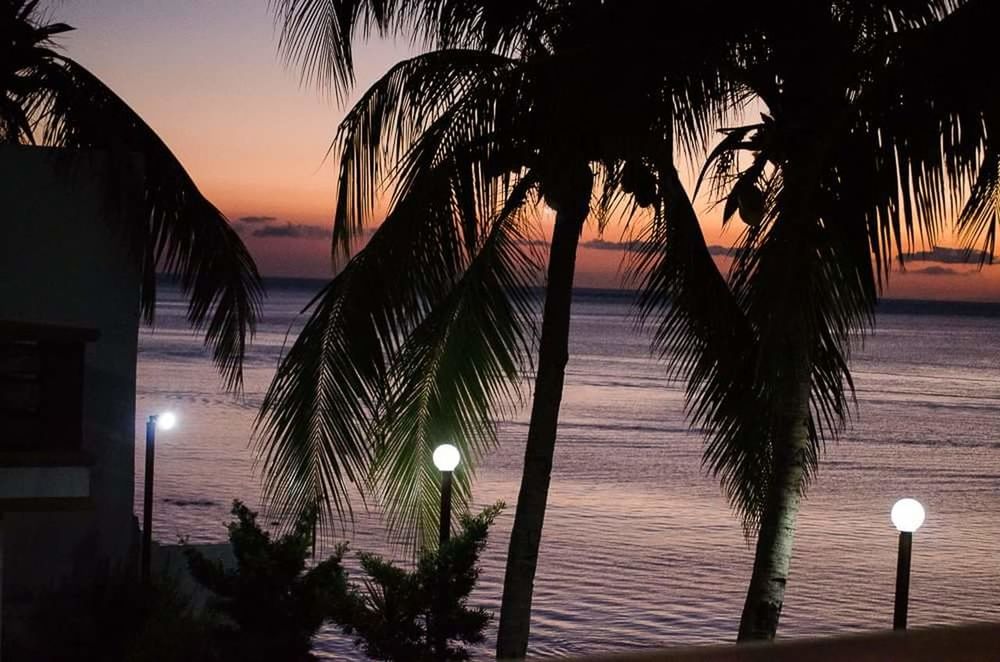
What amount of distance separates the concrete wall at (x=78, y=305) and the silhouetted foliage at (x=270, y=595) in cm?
120

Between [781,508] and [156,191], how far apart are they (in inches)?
201

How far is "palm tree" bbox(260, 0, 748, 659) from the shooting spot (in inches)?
299

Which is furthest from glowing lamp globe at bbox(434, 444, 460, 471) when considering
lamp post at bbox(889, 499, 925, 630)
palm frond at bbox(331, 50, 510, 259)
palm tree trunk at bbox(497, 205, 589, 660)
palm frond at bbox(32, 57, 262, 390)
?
lamp post at bbox(889, 499, 925, 630)

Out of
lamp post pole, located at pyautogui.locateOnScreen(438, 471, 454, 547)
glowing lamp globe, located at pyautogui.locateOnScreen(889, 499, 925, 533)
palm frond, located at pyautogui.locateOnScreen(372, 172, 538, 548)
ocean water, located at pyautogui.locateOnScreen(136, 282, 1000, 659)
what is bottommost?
ocean water, located at pyautogui.locateOnScreen(136, 282, 1000, 659)

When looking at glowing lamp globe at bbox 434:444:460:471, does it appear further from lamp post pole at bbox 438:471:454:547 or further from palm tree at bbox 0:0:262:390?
palm tree at bbox 0:0:262:390

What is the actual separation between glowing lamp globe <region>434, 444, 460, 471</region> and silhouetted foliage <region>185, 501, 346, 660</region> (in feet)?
3.27

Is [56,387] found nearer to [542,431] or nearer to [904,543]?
[542,431]

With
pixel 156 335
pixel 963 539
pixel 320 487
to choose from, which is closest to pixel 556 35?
pixel 320 487

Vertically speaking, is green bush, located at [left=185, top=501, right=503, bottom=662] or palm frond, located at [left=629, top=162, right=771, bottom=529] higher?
palm frond, located at [left=629, top=162, right=771, bottom=529]

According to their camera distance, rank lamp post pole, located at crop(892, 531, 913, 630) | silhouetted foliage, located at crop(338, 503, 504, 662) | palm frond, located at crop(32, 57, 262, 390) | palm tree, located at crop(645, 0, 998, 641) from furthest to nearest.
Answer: palm frond, located at crop(32, 57, 262, 390) < silhouetted foliage, located at crop(338, 503, 504, 662) < lamp post pole, located at crop(892, 531, 913, 630) < palm tree, located at crop(645, 0, 998, 641)

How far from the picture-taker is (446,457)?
9.16 metres

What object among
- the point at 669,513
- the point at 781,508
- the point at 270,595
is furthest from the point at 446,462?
the point at 669,513

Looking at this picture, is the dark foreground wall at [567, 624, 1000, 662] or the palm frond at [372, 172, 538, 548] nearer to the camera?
the dark foreground wall at [567, 624, 1000, 662]

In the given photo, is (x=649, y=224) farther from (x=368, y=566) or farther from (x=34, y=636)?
(x=34, y=636)
